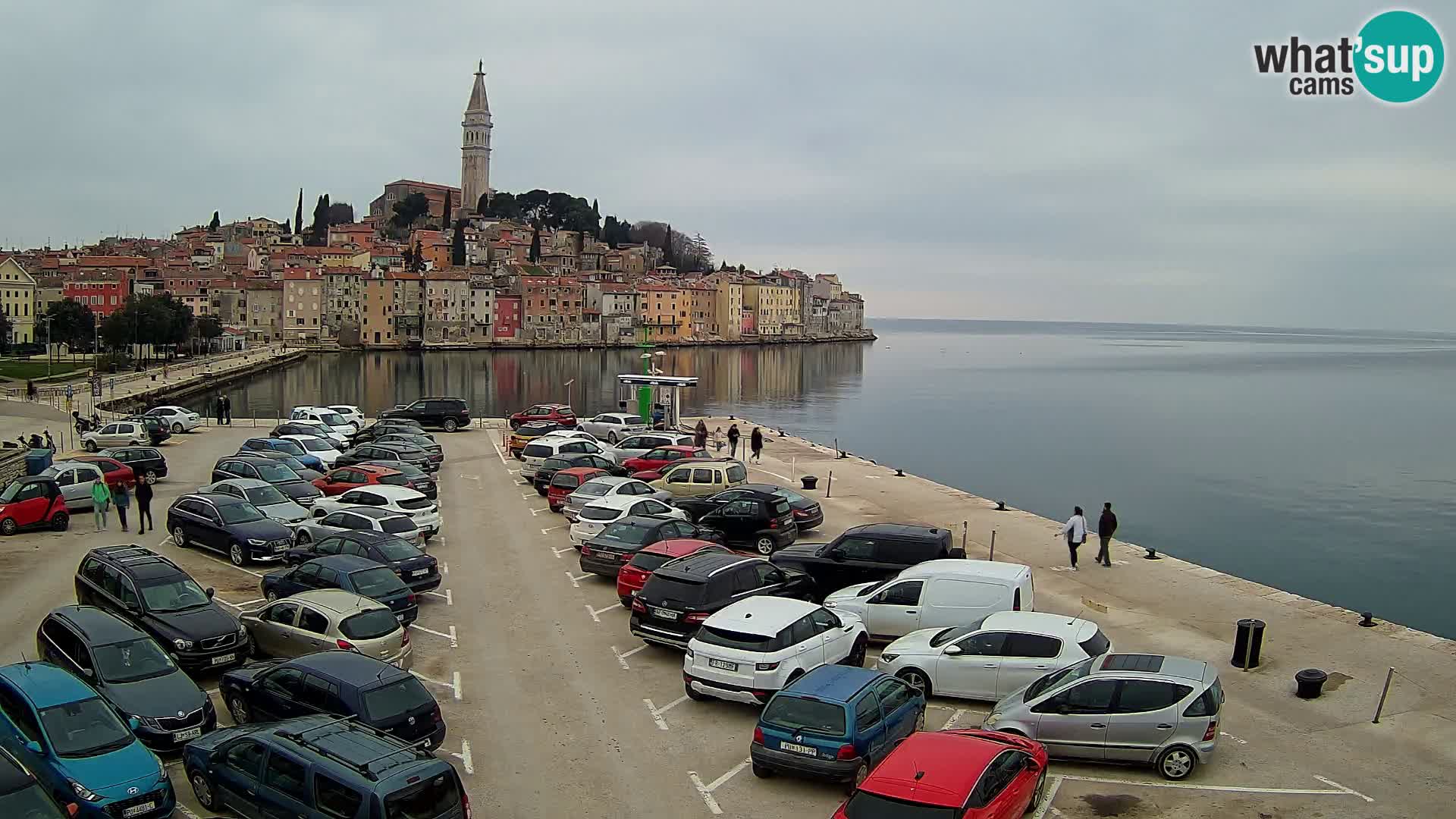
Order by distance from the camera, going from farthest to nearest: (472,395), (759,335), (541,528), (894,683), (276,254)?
(759,335), (276,254), (472,395), (541,528), (894,683)

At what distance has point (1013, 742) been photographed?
908cm

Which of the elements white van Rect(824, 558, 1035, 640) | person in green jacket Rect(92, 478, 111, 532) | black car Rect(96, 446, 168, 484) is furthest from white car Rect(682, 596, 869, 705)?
black car Rect(96, 446, 168, 484)

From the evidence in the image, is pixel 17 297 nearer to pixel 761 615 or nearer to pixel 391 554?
pixel 391 554

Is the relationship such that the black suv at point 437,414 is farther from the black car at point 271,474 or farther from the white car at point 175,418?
the black car at point 271,474

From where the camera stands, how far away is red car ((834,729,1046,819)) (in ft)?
25.7

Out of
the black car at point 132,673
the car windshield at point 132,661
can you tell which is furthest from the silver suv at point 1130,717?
the car windshield at point 132,661

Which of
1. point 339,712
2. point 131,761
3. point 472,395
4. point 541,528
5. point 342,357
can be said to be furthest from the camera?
point 342,357

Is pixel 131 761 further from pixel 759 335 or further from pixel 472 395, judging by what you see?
pixel 759 335

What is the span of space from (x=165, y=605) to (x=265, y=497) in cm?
823

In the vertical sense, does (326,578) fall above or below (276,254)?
below

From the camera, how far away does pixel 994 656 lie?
12336 mm

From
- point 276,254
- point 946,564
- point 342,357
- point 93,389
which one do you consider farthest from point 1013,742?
point 276,254

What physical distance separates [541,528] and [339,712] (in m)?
13.0

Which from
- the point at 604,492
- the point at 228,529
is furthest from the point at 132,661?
the point at 604,492
